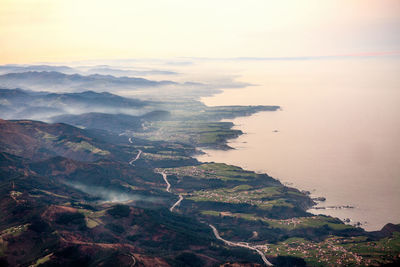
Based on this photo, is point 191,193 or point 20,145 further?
point 20,145

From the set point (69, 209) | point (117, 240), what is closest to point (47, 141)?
point (69, 209)

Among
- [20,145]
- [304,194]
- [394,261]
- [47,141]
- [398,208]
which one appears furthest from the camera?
[47,141]

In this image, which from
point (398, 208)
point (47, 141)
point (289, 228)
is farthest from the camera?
point (47, 141)

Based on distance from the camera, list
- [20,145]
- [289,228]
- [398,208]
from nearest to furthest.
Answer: [289,228] < [398,208] < [20,145]

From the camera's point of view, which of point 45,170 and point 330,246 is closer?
point 330,246

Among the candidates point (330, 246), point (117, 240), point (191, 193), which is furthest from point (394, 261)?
point (191, 193)

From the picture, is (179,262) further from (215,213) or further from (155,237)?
(215,213)

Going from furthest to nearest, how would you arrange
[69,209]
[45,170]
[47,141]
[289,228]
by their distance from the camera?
1. [47,141]
2. [45,170]
3. [289,228]
4. [69,209]

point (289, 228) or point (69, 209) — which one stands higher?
point (69, 209)

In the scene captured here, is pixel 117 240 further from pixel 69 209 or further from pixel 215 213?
pixel 215 213
